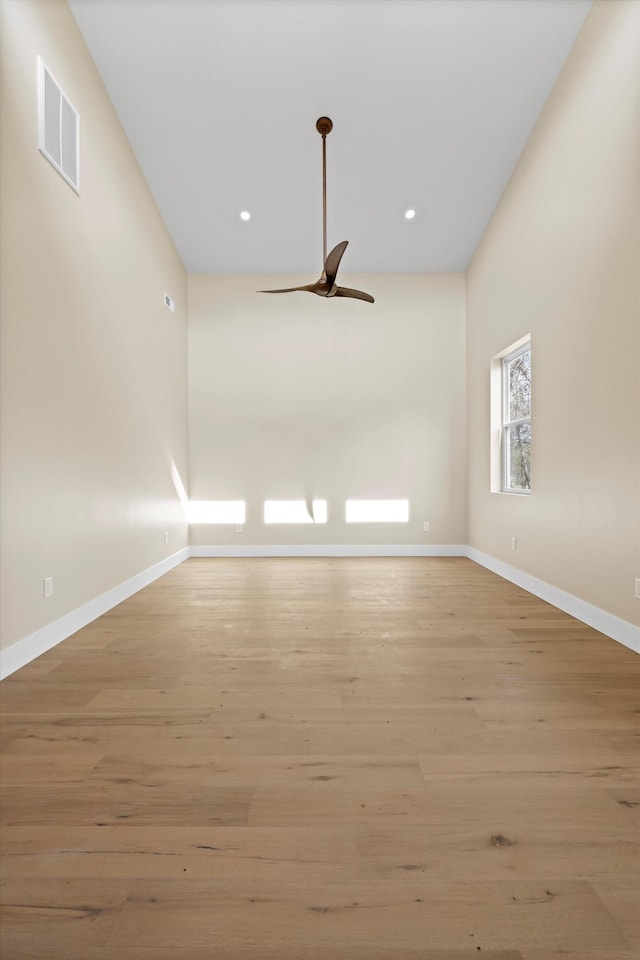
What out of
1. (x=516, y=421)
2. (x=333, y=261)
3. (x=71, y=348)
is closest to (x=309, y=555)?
(x=516, y=421)

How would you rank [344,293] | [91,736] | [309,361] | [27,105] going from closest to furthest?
[91,736] → [27,105] → [344,293] → [309,361]

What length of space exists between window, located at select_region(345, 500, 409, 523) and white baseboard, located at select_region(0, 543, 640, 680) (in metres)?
A: 0.31

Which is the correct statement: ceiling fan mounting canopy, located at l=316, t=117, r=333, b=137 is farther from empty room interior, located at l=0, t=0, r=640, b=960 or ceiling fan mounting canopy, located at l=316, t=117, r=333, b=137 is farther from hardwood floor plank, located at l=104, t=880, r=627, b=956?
hardwood floor plank, located at l=104, t=880, r=627, b=956

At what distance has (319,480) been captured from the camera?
19.1 ft

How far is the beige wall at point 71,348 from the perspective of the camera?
95.9 inches

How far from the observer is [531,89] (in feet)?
12.0

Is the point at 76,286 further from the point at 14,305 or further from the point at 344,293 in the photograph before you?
the point at 344,293

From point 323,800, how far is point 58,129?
3.65 m

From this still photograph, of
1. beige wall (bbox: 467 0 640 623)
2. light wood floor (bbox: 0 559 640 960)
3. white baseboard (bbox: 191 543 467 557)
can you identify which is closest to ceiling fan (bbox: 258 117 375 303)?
beige wall (bbox: 467 0 640 623)

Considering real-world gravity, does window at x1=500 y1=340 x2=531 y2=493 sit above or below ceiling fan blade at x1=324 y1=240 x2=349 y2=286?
below

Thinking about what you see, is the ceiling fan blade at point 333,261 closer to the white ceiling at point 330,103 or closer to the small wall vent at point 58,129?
the white ceiling at point 330,103

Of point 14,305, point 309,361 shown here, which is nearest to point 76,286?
point 14,305

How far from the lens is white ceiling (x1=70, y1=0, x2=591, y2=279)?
3.26 meters

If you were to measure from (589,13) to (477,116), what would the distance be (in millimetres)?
918
